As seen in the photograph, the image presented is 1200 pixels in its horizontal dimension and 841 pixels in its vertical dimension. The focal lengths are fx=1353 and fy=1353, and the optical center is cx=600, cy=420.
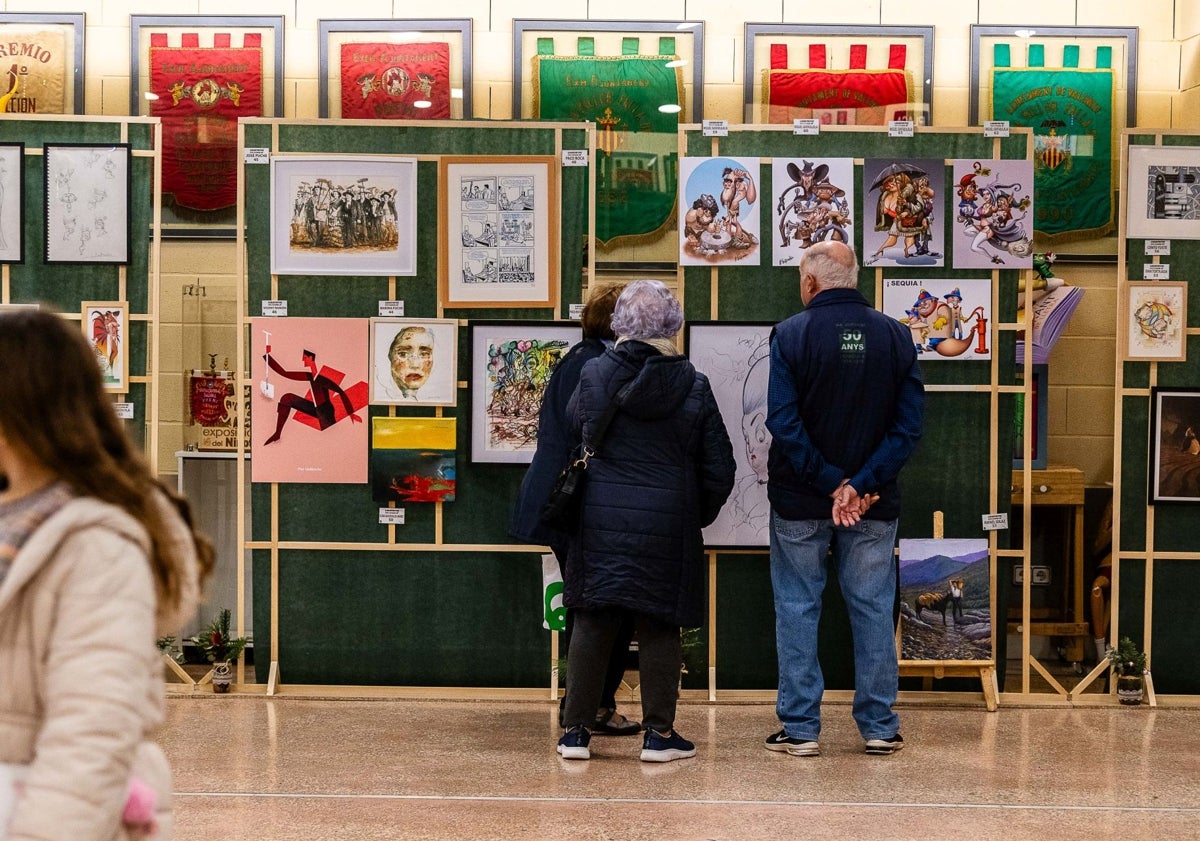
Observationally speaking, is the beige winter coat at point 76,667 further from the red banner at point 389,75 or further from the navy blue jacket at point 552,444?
the red banner at point 389,75

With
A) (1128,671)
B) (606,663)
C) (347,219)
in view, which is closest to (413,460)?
(347,219)

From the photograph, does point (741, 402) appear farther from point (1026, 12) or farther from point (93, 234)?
point (93, 234)

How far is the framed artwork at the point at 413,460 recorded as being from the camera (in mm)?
5238

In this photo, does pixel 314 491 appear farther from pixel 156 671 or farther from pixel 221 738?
pixel 156 671

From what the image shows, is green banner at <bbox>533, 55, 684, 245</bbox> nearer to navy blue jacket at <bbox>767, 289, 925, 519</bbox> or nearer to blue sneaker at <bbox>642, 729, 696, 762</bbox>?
navy blue jacket at <bbox>767, 289, 925, 519</bbox>

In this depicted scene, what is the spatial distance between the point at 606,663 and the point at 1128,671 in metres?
2.25

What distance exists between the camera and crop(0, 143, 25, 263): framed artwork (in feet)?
17.0

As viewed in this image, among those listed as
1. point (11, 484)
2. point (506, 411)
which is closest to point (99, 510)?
point (11, 484)

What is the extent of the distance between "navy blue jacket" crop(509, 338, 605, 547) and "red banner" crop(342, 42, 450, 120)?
6.62 ft

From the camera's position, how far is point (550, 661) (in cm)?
526

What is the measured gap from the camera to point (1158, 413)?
5.33m

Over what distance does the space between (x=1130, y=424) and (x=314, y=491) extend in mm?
3226

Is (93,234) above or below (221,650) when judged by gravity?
above

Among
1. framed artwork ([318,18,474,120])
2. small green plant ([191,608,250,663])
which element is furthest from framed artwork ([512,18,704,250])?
small green plant ([191,608,250,663])
